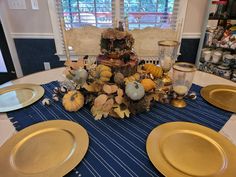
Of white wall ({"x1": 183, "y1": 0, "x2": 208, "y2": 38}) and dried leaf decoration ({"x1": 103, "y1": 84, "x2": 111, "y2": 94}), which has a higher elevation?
white wall ({"x1": 183, "y1": 0, "x2": 208, "y2": 38})

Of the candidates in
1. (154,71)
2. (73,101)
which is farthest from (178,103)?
(73,101)

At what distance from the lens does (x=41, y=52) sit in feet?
7.59

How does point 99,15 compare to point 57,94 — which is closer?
point 57,94

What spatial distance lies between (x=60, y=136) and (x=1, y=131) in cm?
27

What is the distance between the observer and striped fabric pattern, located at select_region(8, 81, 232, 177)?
22.8 inches

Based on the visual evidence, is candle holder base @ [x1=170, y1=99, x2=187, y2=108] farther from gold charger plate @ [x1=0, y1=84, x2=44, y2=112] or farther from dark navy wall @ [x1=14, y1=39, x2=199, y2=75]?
dark navy wall @ [x1=14, y1=39, x2=199, y2=75]

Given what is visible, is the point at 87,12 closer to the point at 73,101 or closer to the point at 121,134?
the point at 73,101

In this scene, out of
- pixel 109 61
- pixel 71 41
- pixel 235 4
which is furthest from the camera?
pixel 235 4

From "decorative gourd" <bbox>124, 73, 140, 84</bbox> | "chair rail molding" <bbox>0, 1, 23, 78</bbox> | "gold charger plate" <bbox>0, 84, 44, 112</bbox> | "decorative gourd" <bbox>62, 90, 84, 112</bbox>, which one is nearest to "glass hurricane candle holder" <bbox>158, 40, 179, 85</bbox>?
"decorative gourd" <bbox>124, 73, 140, 84</bbox>

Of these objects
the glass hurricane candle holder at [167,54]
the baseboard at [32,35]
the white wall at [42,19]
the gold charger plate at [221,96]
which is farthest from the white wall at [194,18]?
the baseboard at [32,35]

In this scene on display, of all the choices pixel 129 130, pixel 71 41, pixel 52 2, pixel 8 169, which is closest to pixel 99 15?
pixel 52 2

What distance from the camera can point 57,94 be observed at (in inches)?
39.9

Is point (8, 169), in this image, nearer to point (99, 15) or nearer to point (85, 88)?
point (85, 88)

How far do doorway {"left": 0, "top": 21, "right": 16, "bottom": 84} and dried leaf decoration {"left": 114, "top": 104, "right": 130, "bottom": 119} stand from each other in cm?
207
